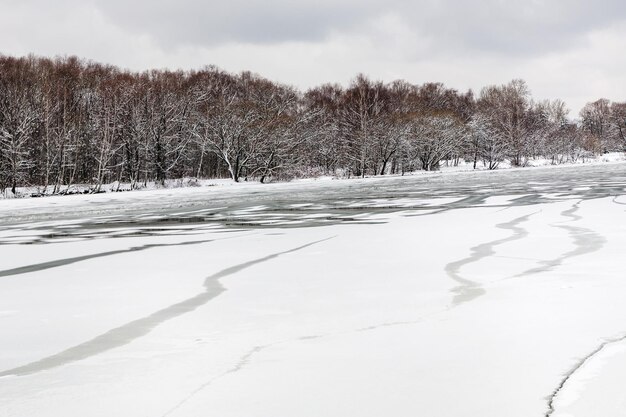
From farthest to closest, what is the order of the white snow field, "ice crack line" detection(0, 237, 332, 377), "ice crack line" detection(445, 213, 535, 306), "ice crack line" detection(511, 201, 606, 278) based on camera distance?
"ice crack line" detection(511, 201, 606, 278) < "ice crack line" detection(445, 213, 535, 306) < "ice crack line" detection(0, 237, 332, 377) < the white snow field

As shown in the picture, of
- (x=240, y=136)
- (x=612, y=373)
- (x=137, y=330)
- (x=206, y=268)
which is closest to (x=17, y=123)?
(x=240, y=136)

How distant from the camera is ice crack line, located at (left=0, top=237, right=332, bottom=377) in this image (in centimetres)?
346

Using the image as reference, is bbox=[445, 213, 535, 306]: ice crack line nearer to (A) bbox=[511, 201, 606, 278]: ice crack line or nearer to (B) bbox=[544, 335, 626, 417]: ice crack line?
(A) bbox=[511, 201, 606, 278]: ice crack line

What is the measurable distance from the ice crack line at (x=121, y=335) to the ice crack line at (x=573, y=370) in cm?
255

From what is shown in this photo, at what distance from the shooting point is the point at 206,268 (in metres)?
6.75

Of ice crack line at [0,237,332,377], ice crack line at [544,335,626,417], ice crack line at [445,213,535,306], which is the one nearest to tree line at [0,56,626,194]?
ice crack line at [445,213,535,306]

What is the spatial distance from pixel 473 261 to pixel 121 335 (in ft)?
13.8

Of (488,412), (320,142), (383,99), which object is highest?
(383,99)

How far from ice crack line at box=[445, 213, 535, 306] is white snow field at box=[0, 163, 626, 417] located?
0.14ft

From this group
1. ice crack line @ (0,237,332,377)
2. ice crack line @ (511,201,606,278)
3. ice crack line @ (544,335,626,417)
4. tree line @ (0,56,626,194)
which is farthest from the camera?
tree line @ (0,56,626,194)

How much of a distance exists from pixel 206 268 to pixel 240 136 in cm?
3651

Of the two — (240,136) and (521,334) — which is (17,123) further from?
(521,334)

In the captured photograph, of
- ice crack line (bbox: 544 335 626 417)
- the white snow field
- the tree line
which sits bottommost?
ice crack line (bbox: 544 335 626 417)

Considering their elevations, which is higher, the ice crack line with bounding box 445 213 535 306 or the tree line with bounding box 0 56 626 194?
the tree line with bounding box 0 56 626 194
